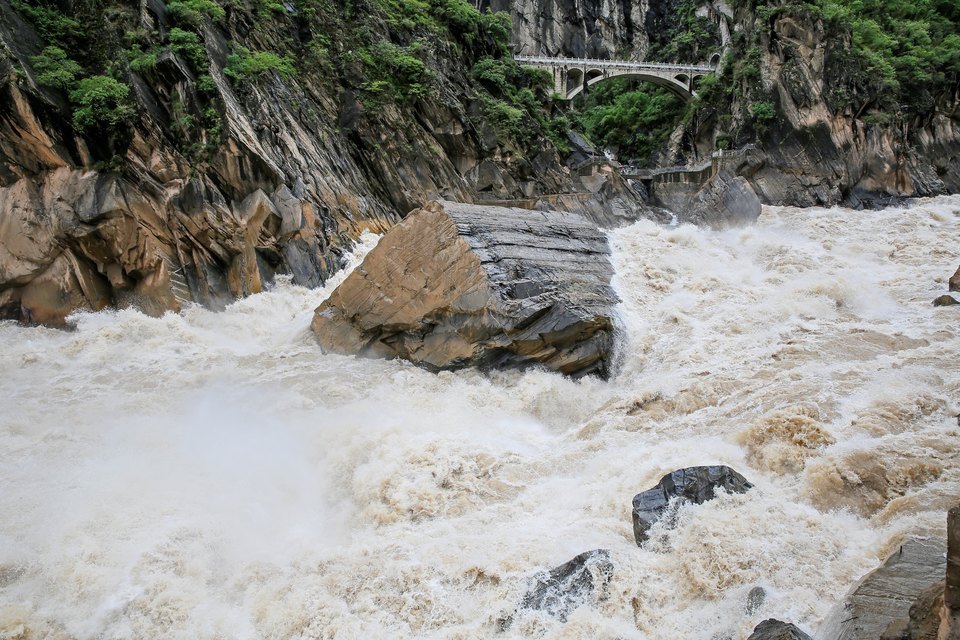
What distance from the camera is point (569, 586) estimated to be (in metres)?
6.55

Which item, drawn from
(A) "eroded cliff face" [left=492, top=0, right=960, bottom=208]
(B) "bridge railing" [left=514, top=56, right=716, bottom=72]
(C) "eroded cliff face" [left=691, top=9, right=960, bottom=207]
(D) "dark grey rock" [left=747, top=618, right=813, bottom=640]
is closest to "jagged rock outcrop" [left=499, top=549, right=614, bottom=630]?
(D) "dark grey rock" [left=747, top=618, right=813, bottom=640]

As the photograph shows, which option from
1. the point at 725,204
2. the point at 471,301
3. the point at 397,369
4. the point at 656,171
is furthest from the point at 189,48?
the point at 656,171

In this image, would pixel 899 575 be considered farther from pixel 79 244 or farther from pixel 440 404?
pixel 79 244

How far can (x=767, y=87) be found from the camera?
34.9 metres

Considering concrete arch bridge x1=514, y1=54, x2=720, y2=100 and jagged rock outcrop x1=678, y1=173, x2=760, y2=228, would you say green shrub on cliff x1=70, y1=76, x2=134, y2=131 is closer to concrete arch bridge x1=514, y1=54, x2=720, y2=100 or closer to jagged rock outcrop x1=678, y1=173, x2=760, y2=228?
jagged rock outcrop x1=678, y1=173, x2=760, y2=228

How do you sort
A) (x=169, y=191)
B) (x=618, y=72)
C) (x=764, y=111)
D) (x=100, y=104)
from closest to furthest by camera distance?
(x=100, y=104) → (x=169, y=191) → (x=764, y=111) → (x=618, y=72)

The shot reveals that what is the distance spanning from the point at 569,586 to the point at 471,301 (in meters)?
7.81

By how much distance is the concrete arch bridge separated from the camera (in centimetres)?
4612

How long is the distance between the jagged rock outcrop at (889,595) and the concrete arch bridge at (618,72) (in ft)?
146

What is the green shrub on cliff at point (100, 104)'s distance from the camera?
15797 millimetres

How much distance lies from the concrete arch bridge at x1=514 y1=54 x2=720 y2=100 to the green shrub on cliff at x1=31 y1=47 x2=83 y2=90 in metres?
34.4

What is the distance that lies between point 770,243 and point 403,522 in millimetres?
18765

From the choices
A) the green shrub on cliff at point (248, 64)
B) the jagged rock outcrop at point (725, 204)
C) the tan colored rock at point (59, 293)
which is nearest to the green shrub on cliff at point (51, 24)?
the green shrub on cliff at point (248, 64)

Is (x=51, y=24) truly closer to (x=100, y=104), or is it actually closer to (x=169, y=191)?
(x=100, y=104)
